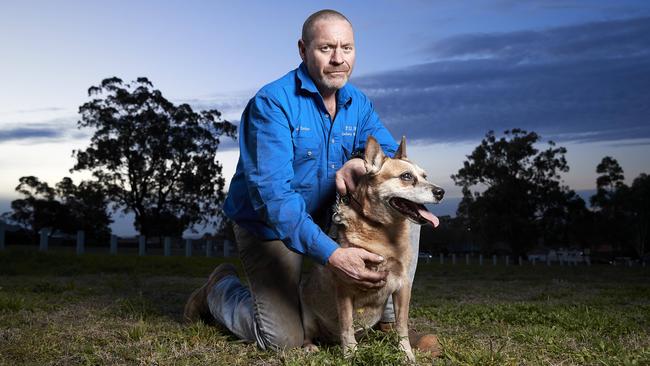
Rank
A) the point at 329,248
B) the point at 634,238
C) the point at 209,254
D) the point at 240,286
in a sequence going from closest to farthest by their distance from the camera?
the point at 329,248 → the point at 240,286 → the point at 209,254 → the point at 634,238

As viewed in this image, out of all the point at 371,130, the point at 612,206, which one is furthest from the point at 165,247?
the point at 612,206

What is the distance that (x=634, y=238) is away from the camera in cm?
5638

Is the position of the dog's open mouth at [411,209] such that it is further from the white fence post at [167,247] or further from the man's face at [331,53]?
the white fence post at [167,247]

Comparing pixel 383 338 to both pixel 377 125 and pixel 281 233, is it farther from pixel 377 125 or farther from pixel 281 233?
pixel 377 125

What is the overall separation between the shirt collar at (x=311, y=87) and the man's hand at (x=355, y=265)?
4.42ft

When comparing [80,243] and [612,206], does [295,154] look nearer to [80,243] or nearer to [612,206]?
[80,243]

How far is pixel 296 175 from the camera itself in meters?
4.56

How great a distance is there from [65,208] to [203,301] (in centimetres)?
3502

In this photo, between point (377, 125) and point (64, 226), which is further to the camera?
point (64, 226)

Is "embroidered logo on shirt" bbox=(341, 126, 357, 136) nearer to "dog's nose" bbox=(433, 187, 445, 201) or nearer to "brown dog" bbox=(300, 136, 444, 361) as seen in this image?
"brown dog" bbox=(300, 136, 444, 361)

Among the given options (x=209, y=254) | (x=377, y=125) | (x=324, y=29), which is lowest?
(x=209, y=254)

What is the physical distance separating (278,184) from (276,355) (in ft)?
4.06

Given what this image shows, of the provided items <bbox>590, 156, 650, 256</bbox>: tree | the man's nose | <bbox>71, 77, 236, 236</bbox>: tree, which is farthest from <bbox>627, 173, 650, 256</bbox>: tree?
the man's nose

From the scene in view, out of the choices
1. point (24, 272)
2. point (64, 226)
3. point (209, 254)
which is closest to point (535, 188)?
point (209, 254)
